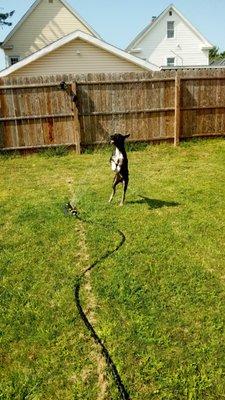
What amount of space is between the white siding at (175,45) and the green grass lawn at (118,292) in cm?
3062

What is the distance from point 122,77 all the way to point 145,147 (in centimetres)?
229

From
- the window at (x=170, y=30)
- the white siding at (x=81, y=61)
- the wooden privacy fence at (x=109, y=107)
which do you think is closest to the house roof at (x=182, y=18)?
the window at (x=170, y=30)

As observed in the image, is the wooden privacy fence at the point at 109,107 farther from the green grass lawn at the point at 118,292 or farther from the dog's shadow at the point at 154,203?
the dog's shadow at the point at 154,203

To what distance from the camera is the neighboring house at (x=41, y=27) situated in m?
25.8

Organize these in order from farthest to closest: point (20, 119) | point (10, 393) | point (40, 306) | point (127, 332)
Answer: point (20, 119), point (40, 306), point (127, 332), point (10, 393)

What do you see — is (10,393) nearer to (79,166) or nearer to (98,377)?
(98,377)

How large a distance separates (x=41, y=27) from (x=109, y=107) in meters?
17.5

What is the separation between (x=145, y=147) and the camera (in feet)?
40.3

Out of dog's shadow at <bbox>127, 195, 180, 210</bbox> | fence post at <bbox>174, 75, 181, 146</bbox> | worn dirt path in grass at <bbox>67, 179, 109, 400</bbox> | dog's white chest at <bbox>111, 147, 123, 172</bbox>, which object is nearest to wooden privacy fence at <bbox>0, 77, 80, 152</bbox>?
fence post at <bbox>174, 75, 181, 146</bbox>

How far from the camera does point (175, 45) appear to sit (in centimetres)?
3572

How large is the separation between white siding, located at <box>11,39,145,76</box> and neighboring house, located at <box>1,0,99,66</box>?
7304 mm

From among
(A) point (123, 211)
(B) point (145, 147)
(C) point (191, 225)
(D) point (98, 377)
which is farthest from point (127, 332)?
(B) point (145, 147)

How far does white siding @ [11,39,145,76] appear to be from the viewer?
18875 mm

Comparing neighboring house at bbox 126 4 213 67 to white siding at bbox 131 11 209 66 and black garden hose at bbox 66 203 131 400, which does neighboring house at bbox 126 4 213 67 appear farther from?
black garden hose at bbox 66 203 131 400
